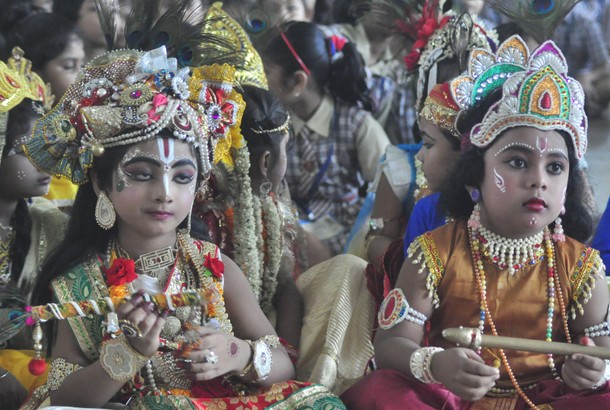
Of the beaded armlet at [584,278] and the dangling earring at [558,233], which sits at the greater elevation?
the dangling earring at [558,233]

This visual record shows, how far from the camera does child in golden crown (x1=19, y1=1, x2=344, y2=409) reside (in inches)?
109

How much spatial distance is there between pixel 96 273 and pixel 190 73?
70cm

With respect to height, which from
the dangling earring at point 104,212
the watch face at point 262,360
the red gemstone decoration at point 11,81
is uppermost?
the red gemstone decoration at point 11,81

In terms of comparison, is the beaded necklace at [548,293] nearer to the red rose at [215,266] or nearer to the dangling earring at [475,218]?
the dangling earring at [475,218]

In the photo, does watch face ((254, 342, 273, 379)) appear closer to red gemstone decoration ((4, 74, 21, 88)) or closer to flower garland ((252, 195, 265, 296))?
flower garland ((252, 195, 265, 296))

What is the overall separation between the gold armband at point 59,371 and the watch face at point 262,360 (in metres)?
0.49

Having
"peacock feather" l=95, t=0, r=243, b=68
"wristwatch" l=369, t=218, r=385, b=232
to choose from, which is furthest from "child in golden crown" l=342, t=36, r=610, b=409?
"wristwatch" l=369, t=218, r=385, b=232

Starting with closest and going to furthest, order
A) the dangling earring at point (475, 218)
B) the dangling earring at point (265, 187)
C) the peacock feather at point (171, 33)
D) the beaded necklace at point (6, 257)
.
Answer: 1. the dangling earring at point (475, 218)
2. the peacock feather at point (171, 33)
3. the beaded necklace at point (6, 257)
4. the dangling earring at point (265, 187)

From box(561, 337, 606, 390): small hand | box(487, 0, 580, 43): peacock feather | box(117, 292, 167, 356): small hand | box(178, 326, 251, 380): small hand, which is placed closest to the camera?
box(117, 292, 167, 356): small hand

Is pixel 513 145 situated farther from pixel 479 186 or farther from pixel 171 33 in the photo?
pixel 171 33

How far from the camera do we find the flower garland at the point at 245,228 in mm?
3467

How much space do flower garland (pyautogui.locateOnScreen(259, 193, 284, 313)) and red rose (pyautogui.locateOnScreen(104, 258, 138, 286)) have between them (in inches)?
32.8

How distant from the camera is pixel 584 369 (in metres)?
2.57

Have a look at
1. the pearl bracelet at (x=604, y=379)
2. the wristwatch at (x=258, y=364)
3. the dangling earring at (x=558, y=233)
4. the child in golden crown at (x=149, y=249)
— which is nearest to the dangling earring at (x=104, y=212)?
the child in golden crown at (x=149, y=249)
